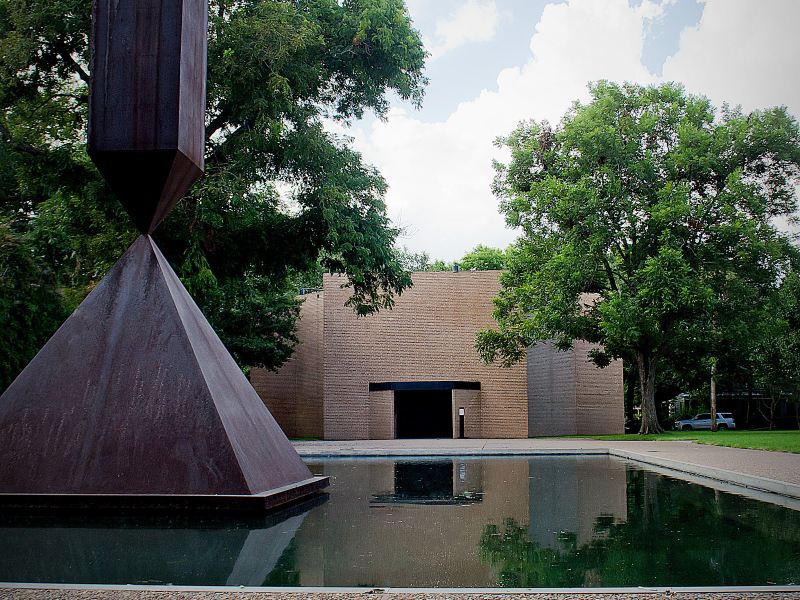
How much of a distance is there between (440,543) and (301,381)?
26.7 metres

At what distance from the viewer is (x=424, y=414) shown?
28.8m

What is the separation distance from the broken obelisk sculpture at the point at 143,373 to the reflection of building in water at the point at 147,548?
205 millimetres

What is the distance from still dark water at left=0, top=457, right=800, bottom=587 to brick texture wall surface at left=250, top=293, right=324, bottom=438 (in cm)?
2282

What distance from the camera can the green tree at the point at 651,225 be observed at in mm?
22031

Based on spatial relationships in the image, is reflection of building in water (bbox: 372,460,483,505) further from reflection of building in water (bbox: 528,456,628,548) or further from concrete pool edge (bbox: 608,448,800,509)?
concrete pool edge (bbox: 608,448,800,509)

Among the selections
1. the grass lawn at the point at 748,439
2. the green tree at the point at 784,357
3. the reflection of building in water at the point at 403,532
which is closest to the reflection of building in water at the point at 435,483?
the reflection of building in water at the point at 403,532

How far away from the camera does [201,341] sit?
272 inches

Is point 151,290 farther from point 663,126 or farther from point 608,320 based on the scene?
point 663,126

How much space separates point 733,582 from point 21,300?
44.4 ft

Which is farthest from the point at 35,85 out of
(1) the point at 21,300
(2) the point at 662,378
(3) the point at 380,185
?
(2) the point at 662,378

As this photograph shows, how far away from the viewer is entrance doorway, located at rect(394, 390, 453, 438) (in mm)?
28656

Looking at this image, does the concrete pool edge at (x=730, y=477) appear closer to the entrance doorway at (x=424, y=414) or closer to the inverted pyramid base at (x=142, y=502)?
the inverted pyramid base at (x=142, y=502)

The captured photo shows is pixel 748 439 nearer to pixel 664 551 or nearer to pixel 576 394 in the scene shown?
pixel 576 394

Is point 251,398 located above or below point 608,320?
below
